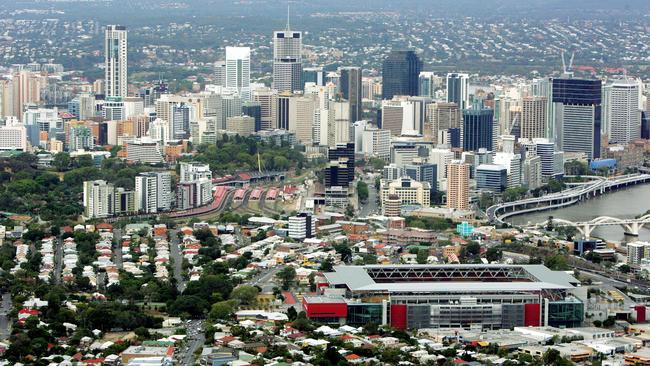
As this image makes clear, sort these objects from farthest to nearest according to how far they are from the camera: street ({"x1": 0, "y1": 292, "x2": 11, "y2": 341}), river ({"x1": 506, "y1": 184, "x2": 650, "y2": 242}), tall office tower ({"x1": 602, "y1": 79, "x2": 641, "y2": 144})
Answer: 1. tall office tower ({"x1": 602, "y1": 79, "x2": 641, "y2": 144})
2. river ({"x1": 506, "y1": 184, "x2": 650, "y2": 242})
3. street ({"x1": 0, "y1": 292, "x2": 11, "y2": 341})

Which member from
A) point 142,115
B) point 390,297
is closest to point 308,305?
point 390,297

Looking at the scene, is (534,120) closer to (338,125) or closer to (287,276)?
(338,125)

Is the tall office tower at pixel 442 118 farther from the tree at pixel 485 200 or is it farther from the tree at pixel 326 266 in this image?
the tree at pixel 326 266

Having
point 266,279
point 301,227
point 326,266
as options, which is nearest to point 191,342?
point 266,279

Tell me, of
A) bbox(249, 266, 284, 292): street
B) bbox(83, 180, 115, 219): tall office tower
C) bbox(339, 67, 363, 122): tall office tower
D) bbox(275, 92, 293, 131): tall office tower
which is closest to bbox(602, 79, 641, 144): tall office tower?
bbox(339, 67, 363, 122): tall office tower

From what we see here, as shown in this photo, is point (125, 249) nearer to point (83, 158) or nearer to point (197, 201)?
point (197, 201)

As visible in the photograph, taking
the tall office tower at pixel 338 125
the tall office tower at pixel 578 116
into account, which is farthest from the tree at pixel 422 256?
the tall office tower at pixel 578 116

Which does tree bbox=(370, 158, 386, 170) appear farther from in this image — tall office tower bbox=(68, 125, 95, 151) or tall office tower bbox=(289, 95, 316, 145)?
tall office tower bbox=(68, 125, 95, 151)
